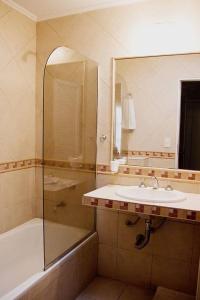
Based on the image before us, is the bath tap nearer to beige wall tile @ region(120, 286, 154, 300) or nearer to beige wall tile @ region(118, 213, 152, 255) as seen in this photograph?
beige wall tile @ region(118, 213, 152, 255)

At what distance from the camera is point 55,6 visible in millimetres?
2195

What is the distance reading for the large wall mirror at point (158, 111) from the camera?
6.34 ft

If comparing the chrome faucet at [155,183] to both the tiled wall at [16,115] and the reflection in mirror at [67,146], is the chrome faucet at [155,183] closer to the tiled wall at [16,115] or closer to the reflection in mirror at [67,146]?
the reflection in mirror at [67,146]

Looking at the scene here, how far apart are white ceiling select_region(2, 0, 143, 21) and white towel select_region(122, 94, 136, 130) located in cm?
77

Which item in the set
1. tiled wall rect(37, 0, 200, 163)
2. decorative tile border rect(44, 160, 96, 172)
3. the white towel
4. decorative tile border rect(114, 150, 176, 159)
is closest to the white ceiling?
tiled wall rect(37, 0, 200, 163)

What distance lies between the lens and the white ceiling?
2.11 metres

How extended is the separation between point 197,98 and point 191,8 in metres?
0.66

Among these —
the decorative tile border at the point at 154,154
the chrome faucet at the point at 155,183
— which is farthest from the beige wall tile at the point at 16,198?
the chrome faucet at the point at 155,183

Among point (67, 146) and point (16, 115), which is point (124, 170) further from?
point (16, 115)

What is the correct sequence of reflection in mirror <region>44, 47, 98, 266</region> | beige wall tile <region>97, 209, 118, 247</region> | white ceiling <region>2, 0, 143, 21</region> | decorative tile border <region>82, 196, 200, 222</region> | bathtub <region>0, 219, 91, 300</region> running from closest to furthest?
decorative tile border <region>82, 196, 200, 222</region> < reflection in mirror <region>44, 47, 98, 266</region> < bathtub <region>0, 219, 91, 300</region> < white ceiling <region>2, 0, 143, 21</region> < beige wall tile <region>97, 209, 118, 247</region>

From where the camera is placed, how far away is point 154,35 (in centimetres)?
200

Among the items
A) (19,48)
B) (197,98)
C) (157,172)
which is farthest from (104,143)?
(19,48)

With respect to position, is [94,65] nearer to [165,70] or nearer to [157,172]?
[165,70]

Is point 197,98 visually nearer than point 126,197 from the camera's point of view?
No
